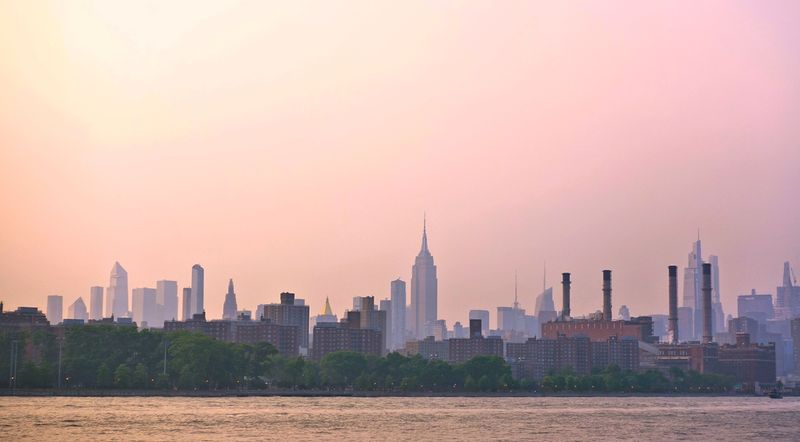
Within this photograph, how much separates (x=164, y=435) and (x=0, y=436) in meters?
16.9

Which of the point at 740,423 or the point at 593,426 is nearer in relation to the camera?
the point at 593,426

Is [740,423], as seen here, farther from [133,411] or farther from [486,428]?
[133,411]

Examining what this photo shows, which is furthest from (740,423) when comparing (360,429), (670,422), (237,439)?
(237,439)

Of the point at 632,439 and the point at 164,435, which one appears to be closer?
the point at 164,435

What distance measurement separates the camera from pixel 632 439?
508 feet

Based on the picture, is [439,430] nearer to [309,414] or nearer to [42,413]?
[309,414]

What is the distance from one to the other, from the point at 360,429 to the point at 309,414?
35685mm

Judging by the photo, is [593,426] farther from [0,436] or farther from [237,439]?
[0,436]

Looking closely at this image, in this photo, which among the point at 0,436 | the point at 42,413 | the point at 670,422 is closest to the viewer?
the point at 0,436

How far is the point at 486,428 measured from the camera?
16988cm

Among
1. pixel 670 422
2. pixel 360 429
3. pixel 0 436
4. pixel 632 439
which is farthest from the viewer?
pixel 670 422

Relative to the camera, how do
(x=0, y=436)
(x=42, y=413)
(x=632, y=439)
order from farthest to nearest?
1. (x=42, y=413)
2. (x=632, y=439)
3. (x=0, y=436)

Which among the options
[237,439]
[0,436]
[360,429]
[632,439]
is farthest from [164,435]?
[632,439]

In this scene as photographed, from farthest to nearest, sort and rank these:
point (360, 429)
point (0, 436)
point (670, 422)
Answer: point (670, 422) → point (360, 429) → point (0, 436)
